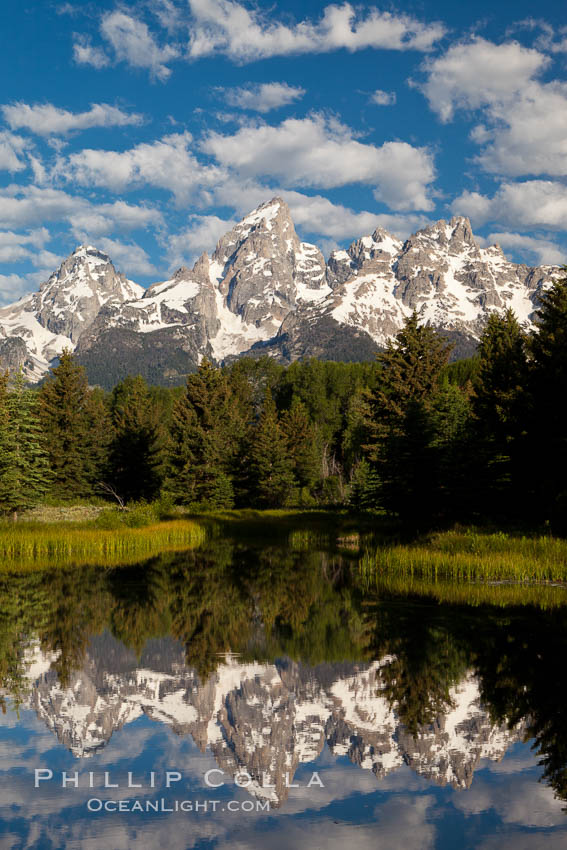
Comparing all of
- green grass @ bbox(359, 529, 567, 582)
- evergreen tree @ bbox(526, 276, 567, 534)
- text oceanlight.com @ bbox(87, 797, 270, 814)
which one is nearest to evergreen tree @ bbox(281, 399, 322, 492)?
evergreen tree @ bbox(526, 276, 567, 534)

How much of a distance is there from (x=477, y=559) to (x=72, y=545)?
2177 centimetres

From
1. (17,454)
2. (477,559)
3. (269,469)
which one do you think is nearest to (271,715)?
(477,559)

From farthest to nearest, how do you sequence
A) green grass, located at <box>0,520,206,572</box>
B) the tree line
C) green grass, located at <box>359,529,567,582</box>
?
1. the tree line
2. green grass, located at <box>0,520,206,572</box>
3. green grass, located at <box>359,529,567,582</box>

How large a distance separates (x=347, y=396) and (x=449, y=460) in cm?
10612

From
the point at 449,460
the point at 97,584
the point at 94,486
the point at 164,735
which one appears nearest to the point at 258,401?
the point at 94,486

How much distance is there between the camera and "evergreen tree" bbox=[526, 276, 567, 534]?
120ft

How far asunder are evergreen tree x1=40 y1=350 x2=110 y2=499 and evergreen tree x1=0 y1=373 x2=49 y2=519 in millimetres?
18207

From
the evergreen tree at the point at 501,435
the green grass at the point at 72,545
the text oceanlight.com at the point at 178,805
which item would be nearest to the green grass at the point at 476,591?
the evergreen tree at the point at 501,435

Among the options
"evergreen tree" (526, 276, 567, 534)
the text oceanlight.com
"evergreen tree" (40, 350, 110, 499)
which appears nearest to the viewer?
the text oceanlight.com

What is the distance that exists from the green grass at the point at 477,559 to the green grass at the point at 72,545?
14.2m

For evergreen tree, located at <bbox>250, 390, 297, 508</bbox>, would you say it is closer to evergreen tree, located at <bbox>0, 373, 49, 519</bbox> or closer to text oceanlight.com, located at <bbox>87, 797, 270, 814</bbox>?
evergreen tree, located at <bbox>0, 373, 49, 519</bbox>

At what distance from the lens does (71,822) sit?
9.60m

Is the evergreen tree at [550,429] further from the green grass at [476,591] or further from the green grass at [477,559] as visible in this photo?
the green grass at [476,591]

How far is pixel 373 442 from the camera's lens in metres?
77.2
